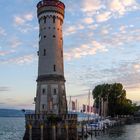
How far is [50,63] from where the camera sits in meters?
69.5

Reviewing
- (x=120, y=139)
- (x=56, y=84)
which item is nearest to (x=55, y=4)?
(x=56, y=84)

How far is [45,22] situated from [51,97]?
15.7m

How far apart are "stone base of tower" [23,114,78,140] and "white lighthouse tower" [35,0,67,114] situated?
5084mm

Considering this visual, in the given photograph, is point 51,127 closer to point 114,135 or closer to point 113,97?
point 114,135

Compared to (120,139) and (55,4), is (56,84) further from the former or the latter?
(120,139)

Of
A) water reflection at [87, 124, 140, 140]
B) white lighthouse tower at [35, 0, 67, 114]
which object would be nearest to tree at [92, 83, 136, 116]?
water reflection at [87, 124, 140, 140]

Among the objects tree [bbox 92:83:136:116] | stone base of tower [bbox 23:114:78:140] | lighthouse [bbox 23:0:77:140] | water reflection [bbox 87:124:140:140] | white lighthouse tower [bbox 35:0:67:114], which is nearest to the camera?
stone base of tower [bbox 23:114:78:140]

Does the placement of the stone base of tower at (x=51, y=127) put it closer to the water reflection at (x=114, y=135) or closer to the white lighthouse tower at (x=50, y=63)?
the white lighthouse tower at (x=50, y=63)

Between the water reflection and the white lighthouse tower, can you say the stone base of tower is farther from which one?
the water reflection

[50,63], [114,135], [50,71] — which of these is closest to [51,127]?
[50,71]

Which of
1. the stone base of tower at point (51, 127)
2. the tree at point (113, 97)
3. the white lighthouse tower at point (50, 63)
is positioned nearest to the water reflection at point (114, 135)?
the white lighthouse tower at point (50, 63)

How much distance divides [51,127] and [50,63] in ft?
45.9

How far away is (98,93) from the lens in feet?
505

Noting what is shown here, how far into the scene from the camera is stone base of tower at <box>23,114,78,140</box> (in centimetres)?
6147
